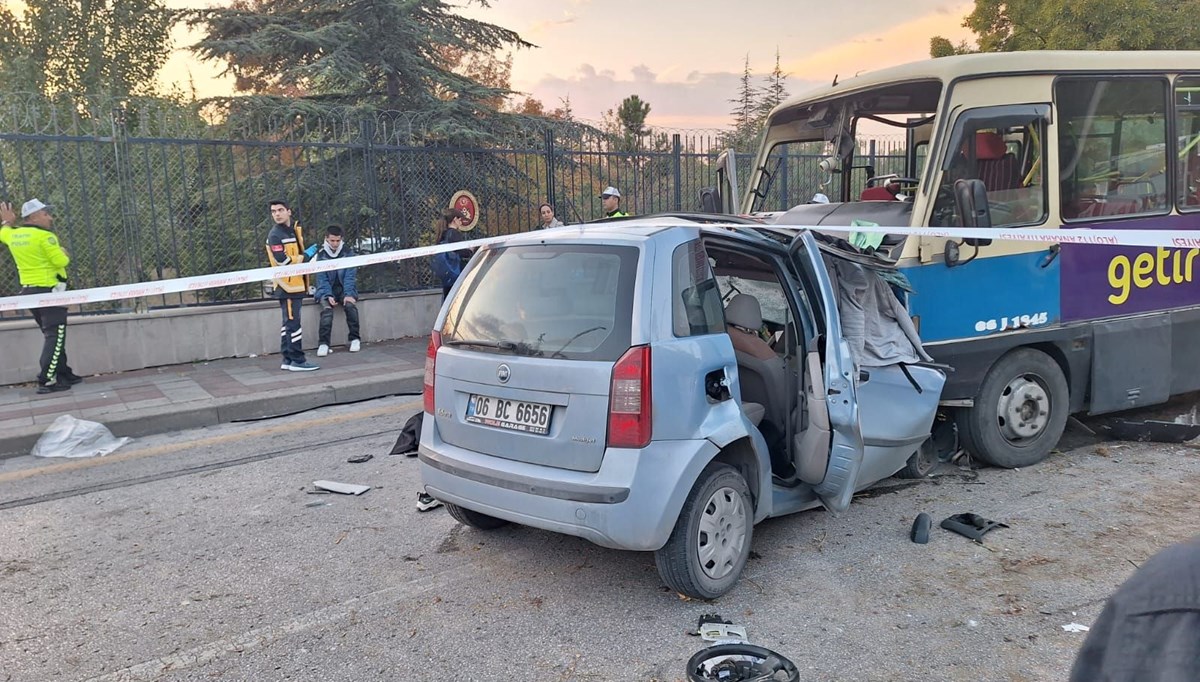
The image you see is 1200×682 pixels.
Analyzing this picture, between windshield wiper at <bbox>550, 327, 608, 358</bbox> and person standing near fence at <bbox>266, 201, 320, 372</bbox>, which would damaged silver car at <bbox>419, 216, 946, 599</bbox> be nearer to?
windshield wiper at <bbox>550, 327, 608, 358</bbox>

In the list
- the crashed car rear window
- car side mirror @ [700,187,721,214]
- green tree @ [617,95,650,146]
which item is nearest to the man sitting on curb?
car side mirror @ [700,187,721,214]

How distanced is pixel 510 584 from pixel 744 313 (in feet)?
5.78

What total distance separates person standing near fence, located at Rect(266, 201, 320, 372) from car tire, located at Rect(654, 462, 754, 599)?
6548 mm

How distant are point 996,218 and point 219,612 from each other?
501cm

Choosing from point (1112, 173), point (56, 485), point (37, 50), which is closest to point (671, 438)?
point (1112, 173)

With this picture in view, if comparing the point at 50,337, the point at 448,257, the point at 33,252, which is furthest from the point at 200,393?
the point at 448,257

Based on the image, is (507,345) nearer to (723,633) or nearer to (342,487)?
(723,633)

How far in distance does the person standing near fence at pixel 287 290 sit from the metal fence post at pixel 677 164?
20.4ft

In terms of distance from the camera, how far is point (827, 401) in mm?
4043

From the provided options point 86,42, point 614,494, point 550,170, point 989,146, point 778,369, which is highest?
point 86,42

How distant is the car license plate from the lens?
3600 millimetres

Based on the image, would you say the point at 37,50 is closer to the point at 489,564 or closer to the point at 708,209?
the point at 708,209

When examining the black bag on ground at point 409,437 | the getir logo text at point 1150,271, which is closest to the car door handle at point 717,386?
the black bag on ground at point 409,437

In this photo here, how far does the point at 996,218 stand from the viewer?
5.32 metres
